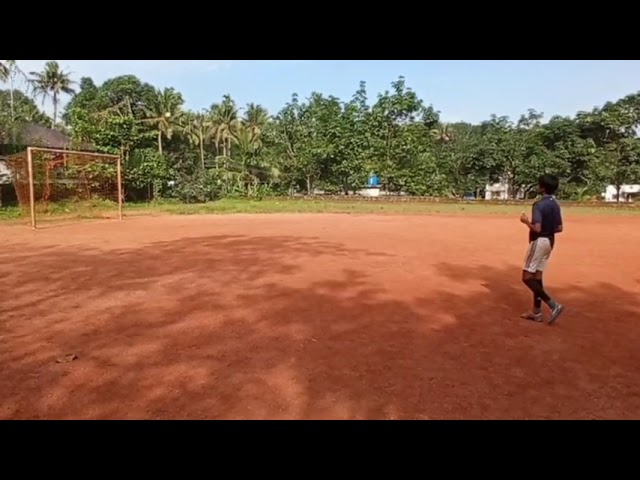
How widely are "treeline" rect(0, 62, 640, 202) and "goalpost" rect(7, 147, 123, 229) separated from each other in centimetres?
924

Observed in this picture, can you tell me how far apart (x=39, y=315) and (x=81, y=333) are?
1.02 m

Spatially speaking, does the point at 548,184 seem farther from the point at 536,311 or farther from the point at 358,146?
the point at 358,146

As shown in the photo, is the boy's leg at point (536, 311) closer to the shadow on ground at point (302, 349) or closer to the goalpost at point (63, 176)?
the shadow on ground at point (302, 349)

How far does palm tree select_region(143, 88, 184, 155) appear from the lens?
39.6 meters

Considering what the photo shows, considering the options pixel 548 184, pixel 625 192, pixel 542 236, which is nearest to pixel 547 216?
pixel 542 236

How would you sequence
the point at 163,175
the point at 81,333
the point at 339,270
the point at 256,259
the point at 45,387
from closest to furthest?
the point at 45,387, the point at 81,333, the point at 339,270, the point at 256,259, the point at 163,175

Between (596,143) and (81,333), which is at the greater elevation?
(596,143)

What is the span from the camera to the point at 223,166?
42406 mm

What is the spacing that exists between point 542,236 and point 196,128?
144 feet

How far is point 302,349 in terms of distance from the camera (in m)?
4.34

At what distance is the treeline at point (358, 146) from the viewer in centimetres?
3906

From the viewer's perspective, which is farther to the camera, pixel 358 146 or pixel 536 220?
pixel 358 146

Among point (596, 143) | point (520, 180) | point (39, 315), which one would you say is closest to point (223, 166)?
point (520, 180)
